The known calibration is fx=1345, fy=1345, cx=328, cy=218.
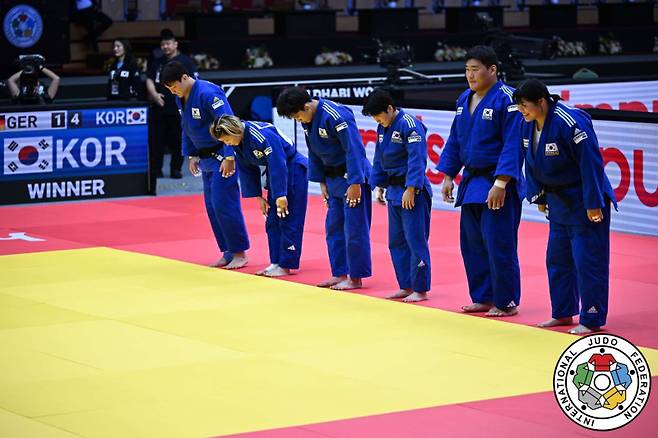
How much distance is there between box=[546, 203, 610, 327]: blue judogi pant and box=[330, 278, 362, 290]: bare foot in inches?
94.1

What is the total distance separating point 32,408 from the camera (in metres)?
7.77

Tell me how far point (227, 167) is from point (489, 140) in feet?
10.0

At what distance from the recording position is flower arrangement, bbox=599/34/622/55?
30.4 meters

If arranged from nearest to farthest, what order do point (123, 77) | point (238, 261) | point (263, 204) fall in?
1. point (263, 204)
2. point (238, 261)
3. point (123, 77)

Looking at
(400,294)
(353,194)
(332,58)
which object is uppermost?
(332,58)

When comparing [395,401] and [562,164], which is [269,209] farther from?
[395,401]

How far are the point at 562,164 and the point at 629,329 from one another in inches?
51.4

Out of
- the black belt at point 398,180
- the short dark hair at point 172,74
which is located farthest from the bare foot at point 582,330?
the short dark hair at point 172,74

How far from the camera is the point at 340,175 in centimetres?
1151

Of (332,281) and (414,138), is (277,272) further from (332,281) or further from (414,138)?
(414,138)

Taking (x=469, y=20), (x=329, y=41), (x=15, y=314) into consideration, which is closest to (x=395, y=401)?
(x=15, y=314)

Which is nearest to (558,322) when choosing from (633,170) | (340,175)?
(340,175)

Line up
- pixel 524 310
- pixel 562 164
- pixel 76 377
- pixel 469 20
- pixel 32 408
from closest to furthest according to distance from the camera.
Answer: pixel 32 408 → pixel 76 377 → pixel 562 164 → pixel 524 310 → pixel 469 20

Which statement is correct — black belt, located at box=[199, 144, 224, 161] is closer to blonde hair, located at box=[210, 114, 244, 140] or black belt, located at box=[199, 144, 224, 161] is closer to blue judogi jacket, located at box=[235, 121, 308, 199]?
blue judogi jacket, located at box=[235, 121, 308, 199]
